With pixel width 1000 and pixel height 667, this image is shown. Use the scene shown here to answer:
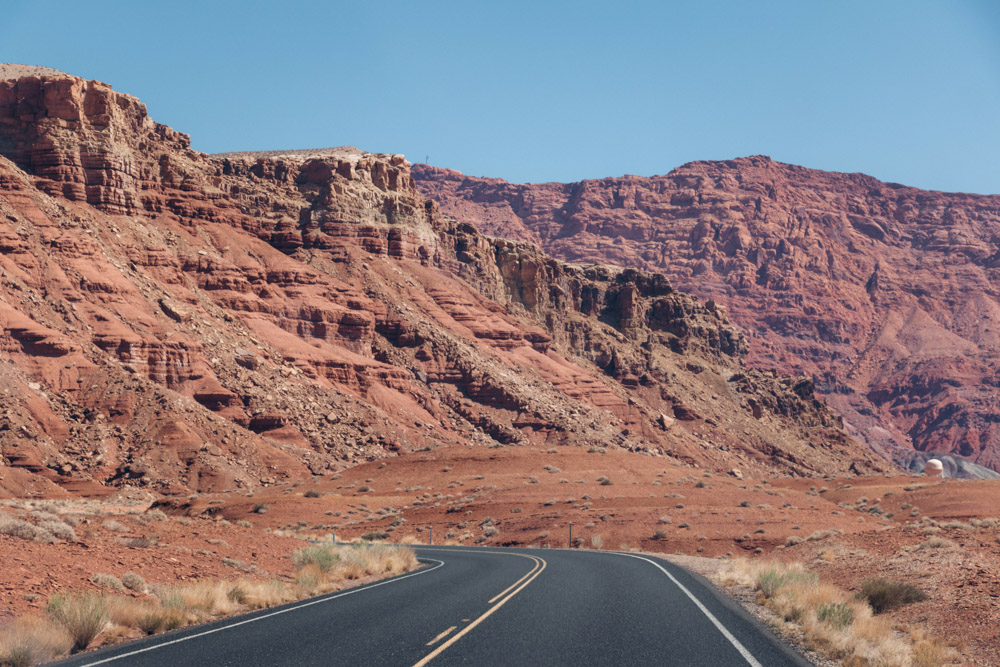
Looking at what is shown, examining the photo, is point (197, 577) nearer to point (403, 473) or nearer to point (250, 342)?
point (403, 473)

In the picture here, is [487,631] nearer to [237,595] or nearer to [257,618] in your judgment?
[257,618]

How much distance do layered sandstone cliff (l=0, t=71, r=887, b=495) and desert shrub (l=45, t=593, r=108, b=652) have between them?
3845 cm

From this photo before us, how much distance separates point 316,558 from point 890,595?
43.5 ft

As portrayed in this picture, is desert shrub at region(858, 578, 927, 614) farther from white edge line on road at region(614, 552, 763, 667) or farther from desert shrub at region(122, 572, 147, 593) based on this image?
desert shrub at region(122, 572, 147, 593)

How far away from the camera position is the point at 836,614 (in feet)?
42.6

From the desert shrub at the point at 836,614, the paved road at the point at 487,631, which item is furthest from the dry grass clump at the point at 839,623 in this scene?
the paved road at the point at 487,631

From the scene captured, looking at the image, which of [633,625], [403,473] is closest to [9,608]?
[633,625]

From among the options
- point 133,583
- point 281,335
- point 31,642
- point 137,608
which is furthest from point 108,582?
point 281,335

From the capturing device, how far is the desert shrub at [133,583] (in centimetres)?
1532

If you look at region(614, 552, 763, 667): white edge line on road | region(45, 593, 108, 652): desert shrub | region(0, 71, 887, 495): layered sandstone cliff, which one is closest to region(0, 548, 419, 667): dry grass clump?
region(45, 593, 108, 652): desert shrub

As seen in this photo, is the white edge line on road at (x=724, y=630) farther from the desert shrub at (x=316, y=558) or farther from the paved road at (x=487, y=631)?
the desert shrub at (x=316, y=558)

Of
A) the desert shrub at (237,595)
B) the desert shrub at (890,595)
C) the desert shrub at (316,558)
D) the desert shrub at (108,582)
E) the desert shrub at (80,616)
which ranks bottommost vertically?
the desert shrub at (316,558)

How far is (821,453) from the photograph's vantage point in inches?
4894

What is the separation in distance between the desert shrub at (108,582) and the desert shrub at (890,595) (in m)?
12.8
